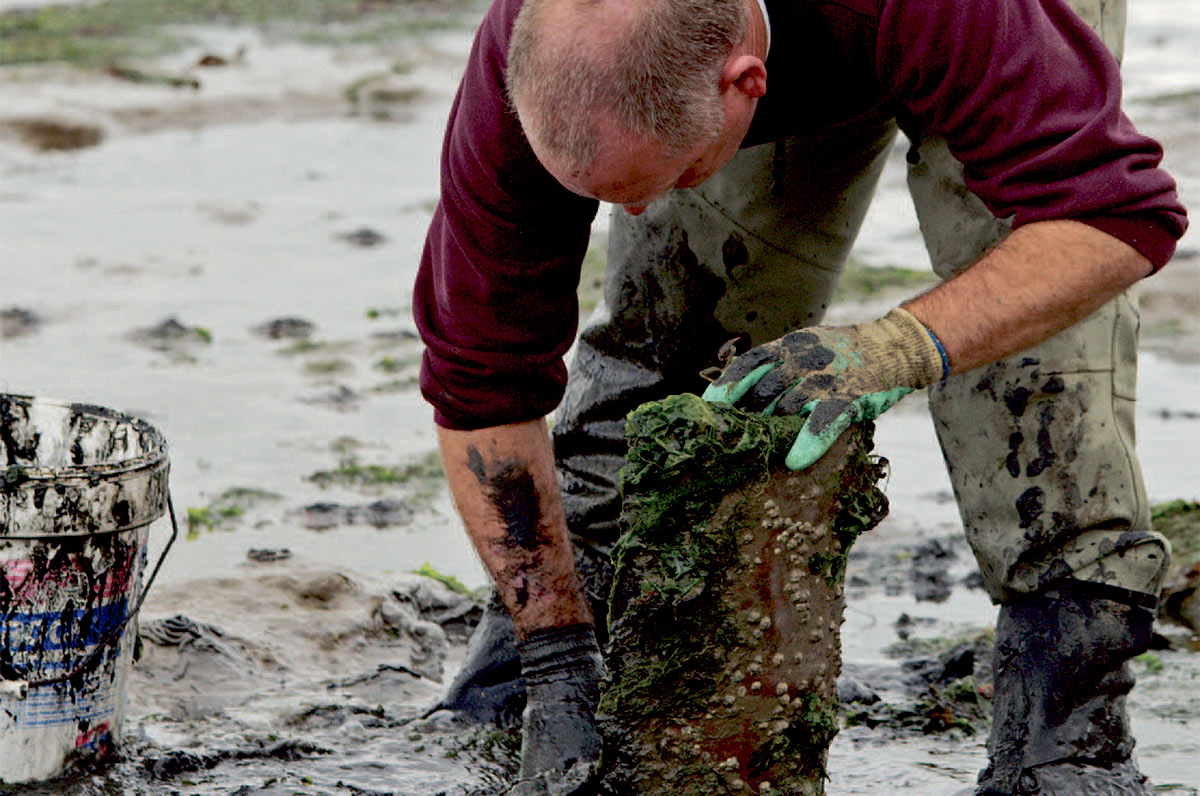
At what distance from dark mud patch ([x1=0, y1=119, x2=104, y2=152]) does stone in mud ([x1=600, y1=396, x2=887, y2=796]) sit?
7660 mm

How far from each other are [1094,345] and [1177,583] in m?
1.40

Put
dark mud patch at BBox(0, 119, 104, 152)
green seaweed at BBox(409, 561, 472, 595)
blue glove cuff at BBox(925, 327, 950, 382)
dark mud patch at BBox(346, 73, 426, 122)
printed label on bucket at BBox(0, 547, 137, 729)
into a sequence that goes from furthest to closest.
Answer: dark mud patch at BBox(346, 73, 426, 122)
dark mud patch at BBox(0, 119, 104, 152)
green seaweed at BBox(409, 561, 472, 595)
printed label on bucket at BBox(0, 547, 137, 729)
blue glove cuff at BBox(925, 327, 950, 382)

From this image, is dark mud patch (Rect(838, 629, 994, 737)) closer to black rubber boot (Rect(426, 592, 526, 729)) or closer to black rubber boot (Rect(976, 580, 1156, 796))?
black rubber boot (Rect(976, 580, 1156, 796))

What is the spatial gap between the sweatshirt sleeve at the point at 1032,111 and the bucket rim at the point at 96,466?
5.00 feet

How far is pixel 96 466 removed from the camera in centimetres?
288

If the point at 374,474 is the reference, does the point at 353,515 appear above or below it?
below

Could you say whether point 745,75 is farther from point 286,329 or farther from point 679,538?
point 286,329

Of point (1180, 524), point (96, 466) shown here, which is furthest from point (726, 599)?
point (1180, 524)

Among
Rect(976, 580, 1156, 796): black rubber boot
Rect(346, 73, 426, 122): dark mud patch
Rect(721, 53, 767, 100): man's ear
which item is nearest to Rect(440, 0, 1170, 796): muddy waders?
Rect(976, 580, 1156, 796): black rubber boot

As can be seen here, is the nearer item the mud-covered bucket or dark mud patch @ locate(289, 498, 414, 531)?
the mud-covered bucket

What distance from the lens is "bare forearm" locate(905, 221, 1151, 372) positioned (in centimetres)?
262

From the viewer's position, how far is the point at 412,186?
888 cm

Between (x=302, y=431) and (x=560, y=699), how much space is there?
2422mm

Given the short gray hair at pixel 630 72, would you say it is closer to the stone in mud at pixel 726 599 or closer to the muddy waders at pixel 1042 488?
the stone in mud at pixel 726 599
